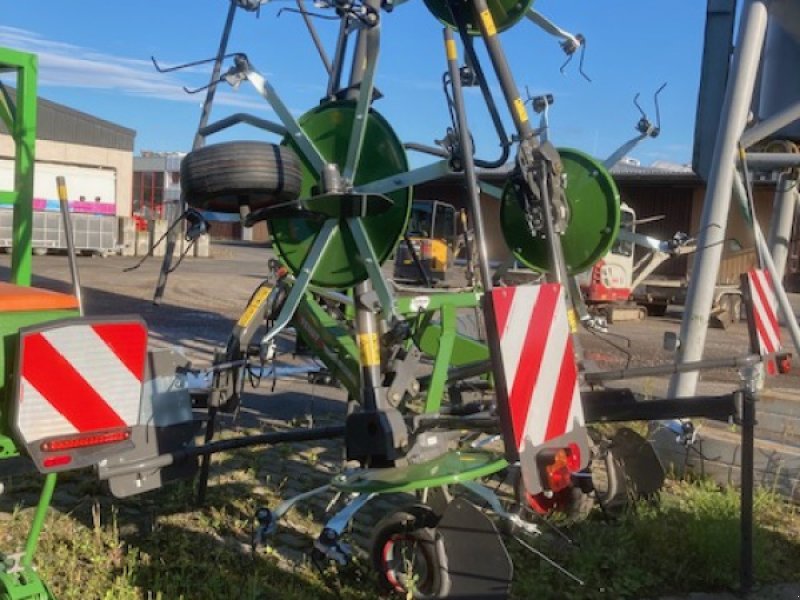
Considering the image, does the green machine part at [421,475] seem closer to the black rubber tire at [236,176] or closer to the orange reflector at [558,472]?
the orange reflector at [558,472]

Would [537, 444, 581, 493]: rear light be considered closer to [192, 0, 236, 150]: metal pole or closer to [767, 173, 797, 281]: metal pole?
[192, 0, 236, 150]: metal pole

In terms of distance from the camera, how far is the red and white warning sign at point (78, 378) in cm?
277

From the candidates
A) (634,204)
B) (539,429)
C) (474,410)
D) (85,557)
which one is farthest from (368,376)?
(634,204)

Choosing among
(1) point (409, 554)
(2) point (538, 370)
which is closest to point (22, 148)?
(2) point (538, 370)

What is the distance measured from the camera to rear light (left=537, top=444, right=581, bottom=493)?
282 cm

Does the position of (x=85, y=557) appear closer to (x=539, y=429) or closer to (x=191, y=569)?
(x=191, y=569)

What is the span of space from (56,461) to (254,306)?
109 inches

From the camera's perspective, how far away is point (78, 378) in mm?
2896

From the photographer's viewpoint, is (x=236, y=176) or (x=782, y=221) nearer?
(x=236, y=176)

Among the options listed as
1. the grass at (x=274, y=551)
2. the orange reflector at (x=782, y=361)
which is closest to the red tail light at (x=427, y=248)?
the grass at (x=274, y=551)

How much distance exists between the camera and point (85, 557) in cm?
416

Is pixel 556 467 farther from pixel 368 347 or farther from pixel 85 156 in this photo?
pixel 85 156

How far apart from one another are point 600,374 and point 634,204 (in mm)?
28298

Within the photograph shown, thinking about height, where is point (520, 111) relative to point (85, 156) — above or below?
below
